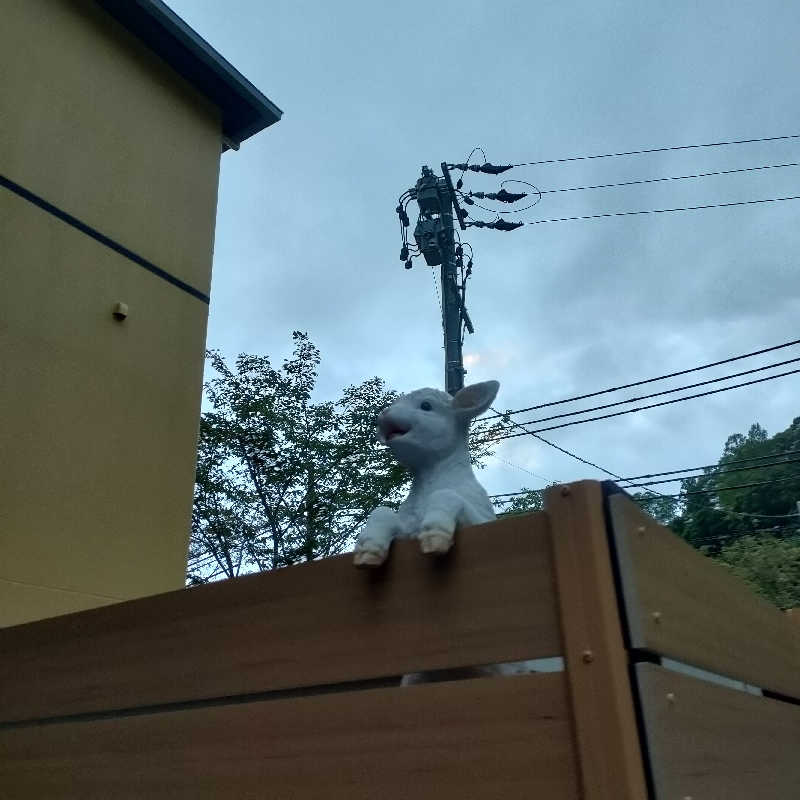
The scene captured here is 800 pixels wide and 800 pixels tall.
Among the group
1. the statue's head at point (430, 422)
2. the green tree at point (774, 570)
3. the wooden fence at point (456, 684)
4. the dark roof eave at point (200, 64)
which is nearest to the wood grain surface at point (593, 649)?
the wooden fence at point (456, 684)

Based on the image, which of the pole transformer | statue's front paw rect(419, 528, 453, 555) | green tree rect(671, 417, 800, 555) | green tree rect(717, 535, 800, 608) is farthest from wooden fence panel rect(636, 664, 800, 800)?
green tree rect(671, 417, 800, 555)

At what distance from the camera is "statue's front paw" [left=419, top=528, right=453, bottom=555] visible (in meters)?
1.50

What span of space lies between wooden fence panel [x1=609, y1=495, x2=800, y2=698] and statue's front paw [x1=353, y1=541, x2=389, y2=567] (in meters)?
0.53

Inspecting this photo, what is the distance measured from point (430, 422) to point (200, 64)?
454 cm

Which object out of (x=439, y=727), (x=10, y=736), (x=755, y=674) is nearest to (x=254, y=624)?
(x=439, y=727)

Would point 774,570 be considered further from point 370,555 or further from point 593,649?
point 593,649

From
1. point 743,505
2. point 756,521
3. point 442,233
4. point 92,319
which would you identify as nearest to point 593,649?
point 92,319

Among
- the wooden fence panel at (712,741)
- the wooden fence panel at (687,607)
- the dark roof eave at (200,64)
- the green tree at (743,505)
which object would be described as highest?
the green tree at (743,505)

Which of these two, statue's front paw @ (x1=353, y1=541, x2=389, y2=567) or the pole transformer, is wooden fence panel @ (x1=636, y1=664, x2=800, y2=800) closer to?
statue's front paw @ (x1=353, y1=541, x2=389, y2=567)

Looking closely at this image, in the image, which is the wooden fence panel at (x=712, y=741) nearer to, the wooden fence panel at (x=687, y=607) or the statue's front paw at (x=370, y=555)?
the wooden fence panel at (x=687, y=607)

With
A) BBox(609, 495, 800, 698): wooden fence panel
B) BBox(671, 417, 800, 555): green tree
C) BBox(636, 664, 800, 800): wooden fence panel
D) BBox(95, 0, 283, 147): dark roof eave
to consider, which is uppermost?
BBox(671, 417, 800, 555): green tree

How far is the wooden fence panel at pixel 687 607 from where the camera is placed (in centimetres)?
132

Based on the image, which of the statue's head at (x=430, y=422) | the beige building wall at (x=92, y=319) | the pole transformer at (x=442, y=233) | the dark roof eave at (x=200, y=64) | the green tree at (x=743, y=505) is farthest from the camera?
the green tree at (x=743, y=505)

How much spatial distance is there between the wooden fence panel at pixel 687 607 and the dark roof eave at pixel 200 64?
207 inches
